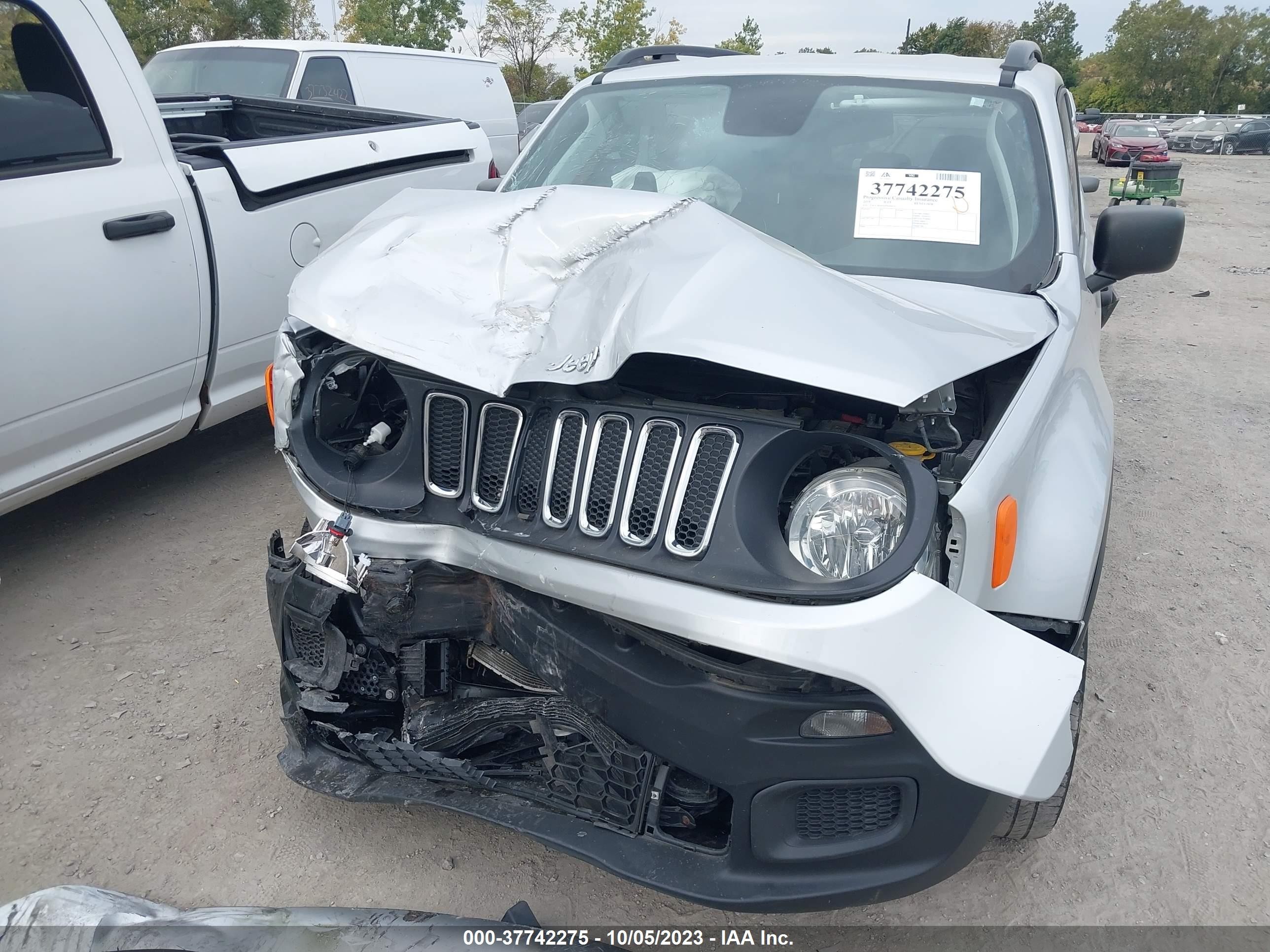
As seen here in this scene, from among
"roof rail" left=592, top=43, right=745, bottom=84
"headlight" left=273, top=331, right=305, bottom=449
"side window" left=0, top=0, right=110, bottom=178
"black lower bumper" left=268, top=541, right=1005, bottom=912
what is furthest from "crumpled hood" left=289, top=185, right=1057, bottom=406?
"roof rail" left=592, top=43, right=745, bottom=84

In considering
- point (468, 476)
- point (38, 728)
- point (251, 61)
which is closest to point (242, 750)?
point (38, 728)

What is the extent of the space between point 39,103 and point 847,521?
3.20 m

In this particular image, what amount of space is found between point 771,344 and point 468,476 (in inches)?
27.3

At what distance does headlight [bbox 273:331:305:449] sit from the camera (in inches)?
88.1

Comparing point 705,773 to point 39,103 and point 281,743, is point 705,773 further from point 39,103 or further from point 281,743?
point 39,103

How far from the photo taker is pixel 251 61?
7.86 meters

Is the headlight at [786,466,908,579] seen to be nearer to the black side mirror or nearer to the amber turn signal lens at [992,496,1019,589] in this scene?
the amber turn signal lens at [992,496,1019,589]

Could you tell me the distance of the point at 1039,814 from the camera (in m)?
2.11

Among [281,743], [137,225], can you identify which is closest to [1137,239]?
[281,743]

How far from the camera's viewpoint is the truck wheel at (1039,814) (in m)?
2.03

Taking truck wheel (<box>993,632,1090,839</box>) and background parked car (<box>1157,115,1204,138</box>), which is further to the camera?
background parked car (<box>1157,115,1204,138</box>)

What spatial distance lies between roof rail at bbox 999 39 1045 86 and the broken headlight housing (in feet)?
6.66

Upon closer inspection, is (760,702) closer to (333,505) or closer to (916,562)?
(916,562)

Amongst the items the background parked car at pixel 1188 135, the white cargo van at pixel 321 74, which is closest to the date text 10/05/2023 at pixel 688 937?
the white cargo van at pixel 321 74
